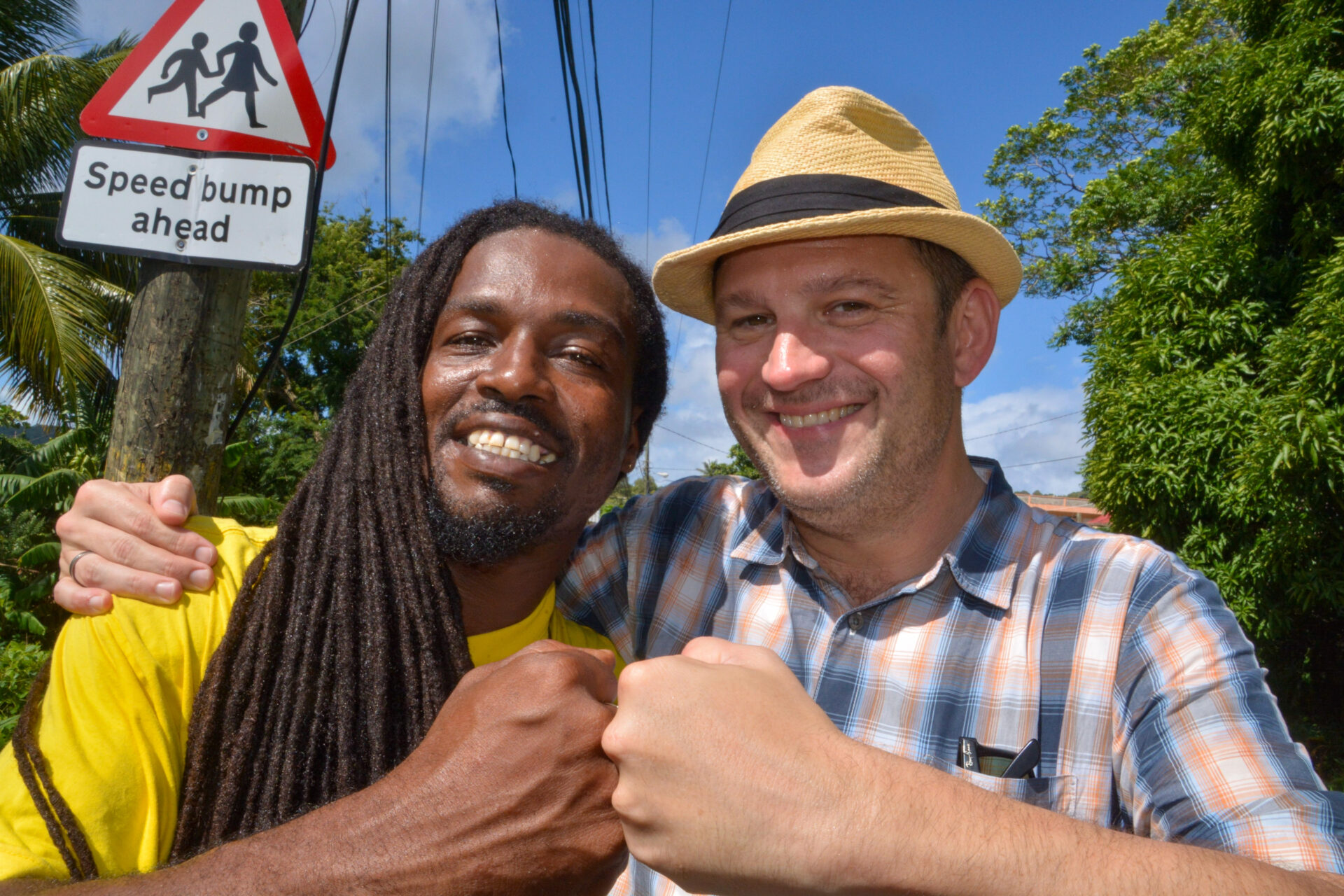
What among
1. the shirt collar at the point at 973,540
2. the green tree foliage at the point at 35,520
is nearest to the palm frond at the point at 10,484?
the green tree foliage at the point at 35,520

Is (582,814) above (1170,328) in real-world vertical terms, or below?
below

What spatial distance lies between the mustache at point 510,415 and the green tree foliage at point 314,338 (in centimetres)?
1397

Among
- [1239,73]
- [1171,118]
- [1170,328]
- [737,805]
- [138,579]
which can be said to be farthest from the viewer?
[1171,118]

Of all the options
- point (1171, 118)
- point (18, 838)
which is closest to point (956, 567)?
point (18, 838)

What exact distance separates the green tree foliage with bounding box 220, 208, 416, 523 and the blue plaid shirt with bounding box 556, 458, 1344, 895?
14178 mm

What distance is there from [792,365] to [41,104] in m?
15.3

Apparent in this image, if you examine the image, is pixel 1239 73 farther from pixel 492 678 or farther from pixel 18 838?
pixel 18 838

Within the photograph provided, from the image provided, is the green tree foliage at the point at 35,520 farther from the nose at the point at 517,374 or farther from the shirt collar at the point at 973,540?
the shirt collar at the point at 973,540

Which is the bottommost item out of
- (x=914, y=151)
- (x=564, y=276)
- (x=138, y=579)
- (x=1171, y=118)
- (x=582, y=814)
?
(x=582, y=814)

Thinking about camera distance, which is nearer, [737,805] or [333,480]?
[737,805]

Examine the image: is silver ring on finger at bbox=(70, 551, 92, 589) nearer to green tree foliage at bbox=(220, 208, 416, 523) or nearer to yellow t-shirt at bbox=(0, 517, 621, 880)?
yellow t-shirt at bbox=(0, 517, 621, 880)

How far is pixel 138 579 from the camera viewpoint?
68.8 inches

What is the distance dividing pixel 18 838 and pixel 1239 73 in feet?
29.6

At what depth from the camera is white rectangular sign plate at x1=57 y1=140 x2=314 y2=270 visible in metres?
2.42
